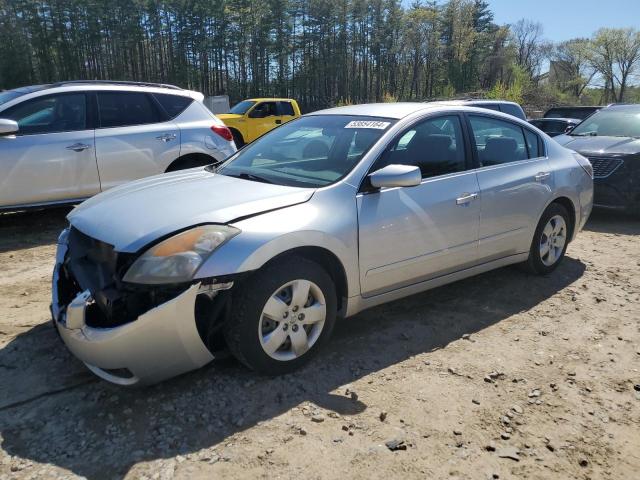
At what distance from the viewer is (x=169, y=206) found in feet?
9.77

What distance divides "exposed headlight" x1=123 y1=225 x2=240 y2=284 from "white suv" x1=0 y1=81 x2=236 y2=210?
156 inches

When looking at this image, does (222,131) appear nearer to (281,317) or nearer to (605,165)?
(281,317)

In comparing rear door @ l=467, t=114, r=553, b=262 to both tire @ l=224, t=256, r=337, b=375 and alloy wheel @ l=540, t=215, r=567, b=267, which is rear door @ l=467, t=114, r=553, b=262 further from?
tire @ l=224, t=256, r=337, b=375

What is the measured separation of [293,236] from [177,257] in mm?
633

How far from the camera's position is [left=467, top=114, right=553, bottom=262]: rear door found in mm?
4027

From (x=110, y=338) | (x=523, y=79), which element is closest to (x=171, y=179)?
(x=110, y=338)

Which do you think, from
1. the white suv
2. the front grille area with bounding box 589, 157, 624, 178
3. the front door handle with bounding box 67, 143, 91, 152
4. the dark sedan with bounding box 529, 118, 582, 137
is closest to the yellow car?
the dark sedan with bounding box 529, 118, 582, 137

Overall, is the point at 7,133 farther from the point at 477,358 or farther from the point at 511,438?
the point at 511,438

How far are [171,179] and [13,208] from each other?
3.22 m

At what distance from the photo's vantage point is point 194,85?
139 feet

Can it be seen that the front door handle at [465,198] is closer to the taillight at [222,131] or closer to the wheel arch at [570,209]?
the wheel arch at [570,209]

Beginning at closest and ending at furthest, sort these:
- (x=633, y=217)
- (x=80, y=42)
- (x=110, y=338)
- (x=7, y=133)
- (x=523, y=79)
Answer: (x=110, y=338) < (x=7, y=133) < (x=633, y=217) < (x=80, y=42) < (x=523, y=79)

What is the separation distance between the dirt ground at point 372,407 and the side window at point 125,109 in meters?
2.96

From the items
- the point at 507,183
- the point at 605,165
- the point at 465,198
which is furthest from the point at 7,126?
the point at 605,165
